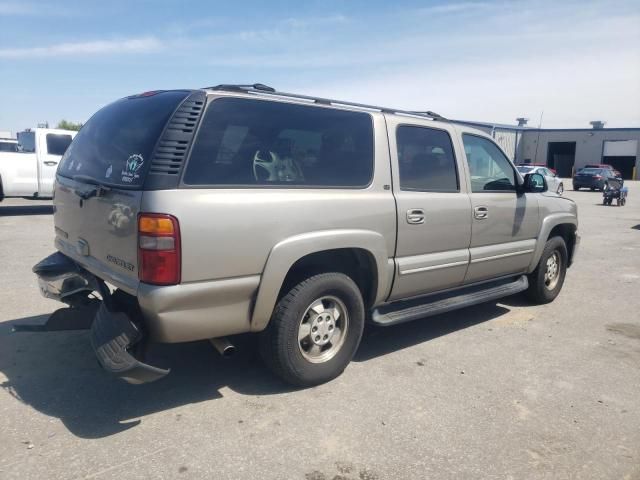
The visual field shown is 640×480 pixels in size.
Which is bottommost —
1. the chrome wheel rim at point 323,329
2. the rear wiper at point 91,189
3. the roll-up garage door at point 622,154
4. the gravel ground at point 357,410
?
the gravel ground at point 357,410

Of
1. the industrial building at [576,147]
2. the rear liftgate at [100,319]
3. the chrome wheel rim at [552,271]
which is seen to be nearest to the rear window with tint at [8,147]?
the rear liftgate at [100,319]

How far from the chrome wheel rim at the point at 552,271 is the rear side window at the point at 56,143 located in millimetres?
11195

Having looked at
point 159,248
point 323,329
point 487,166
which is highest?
point 487,166

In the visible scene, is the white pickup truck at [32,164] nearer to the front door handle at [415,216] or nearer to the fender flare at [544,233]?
the front door handle at [415,216]

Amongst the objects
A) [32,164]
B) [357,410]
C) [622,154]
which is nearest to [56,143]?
[32,164]

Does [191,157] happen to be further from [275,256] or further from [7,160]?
[7,160]

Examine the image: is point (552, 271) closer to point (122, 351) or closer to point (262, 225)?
point (262, 225)

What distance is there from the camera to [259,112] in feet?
11.0

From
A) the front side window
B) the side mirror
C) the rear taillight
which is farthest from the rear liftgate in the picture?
the side mirror

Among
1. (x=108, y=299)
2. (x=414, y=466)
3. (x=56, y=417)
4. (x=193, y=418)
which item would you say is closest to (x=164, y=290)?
(x=108, y=299)

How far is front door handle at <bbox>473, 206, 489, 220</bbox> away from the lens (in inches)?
183

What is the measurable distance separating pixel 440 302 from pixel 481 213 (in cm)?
89

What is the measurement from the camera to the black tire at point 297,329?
3424 millimetres

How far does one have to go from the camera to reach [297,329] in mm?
3479
